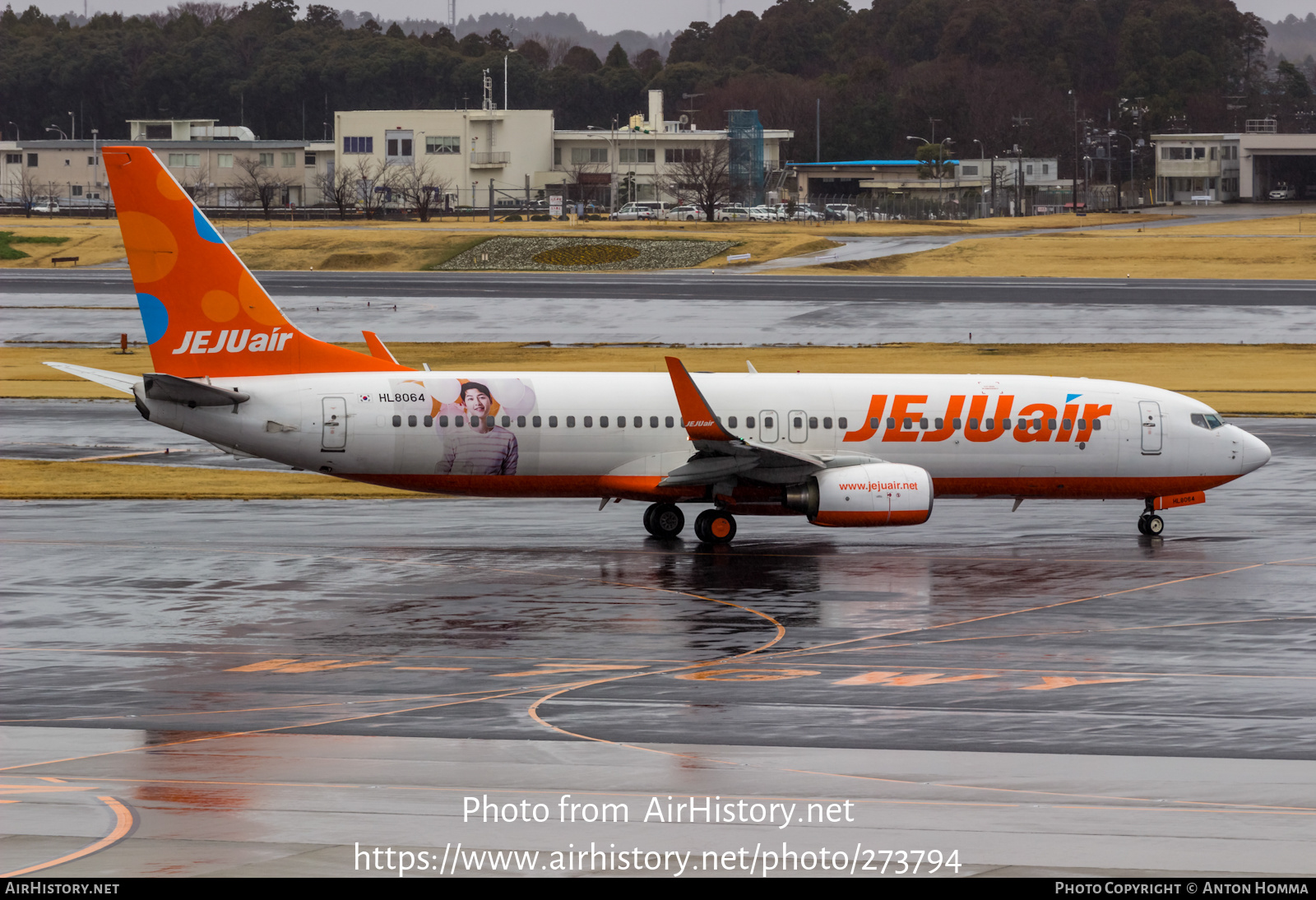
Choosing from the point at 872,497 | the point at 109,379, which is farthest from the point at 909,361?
the point at 109,379

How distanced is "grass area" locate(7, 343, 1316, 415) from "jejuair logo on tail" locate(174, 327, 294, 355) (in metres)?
32.2

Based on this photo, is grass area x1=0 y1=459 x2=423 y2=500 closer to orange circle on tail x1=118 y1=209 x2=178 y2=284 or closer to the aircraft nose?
orange circle on tail x1=118 y1=209 x2=178 y2=284

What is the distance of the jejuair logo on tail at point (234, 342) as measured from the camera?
123 feet

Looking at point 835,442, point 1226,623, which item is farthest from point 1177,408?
point 1226,623

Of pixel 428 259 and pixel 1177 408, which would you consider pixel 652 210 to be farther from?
pixel 1177 408

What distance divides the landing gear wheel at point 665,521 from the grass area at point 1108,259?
274 feet

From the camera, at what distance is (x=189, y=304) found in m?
37.6

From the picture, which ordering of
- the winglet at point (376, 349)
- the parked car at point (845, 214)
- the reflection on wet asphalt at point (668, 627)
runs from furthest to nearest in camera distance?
the parked car at point (845, 214)
the winglet at point (376, 349)
the reflection on wet asphalt at point (668, 627)

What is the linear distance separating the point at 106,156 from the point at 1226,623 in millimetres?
25850

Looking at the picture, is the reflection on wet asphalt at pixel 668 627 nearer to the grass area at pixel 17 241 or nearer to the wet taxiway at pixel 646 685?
the wet taxiway at pixel 646 685

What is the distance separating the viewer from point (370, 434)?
36.9 meters

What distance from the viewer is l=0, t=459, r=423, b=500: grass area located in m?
44.9

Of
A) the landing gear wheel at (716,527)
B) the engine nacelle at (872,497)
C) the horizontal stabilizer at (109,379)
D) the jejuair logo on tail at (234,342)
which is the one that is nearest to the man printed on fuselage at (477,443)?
the jejuair logo on tail at (234,342)
